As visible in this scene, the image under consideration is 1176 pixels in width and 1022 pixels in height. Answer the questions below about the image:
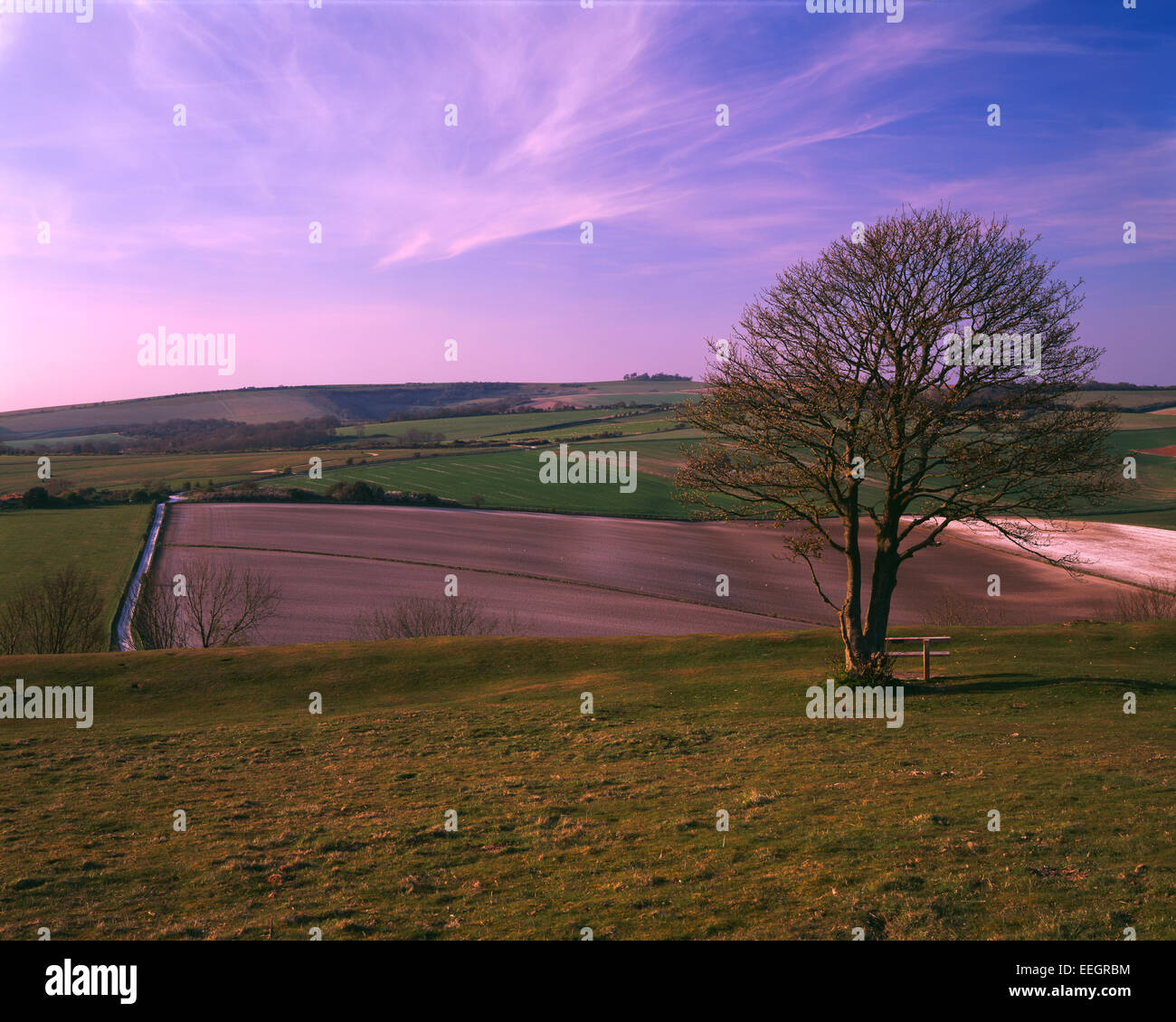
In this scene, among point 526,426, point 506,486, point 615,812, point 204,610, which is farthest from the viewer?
point 526,426

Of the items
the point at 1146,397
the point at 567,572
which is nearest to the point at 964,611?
the point at 567,572

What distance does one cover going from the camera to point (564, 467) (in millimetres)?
119500

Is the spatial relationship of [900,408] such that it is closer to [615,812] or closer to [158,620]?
[615,812]

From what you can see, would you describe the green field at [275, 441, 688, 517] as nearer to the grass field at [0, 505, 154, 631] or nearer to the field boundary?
the field boundary

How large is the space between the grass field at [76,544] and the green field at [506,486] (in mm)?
24322

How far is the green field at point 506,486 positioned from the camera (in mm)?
100000

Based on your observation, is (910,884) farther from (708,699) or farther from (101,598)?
(101,598)

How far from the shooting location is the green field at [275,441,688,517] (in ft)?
328

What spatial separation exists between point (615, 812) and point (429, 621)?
43.2m

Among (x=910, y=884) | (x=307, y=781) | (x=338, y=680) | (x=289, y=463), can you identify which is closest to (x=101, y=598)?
(x=338, y=680)

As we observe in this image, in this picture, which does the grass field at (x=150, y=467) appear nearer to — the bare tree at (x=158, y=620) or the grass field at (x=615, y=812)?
the bare tree at (x=158, y=620)

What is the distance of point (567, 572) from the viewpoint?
229 feet

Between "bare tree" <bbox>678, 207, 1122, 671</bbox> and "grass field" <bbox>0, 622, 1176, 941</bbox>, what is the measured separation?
6028mm

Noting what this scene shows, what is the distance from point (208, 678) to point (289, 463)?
100 metres
